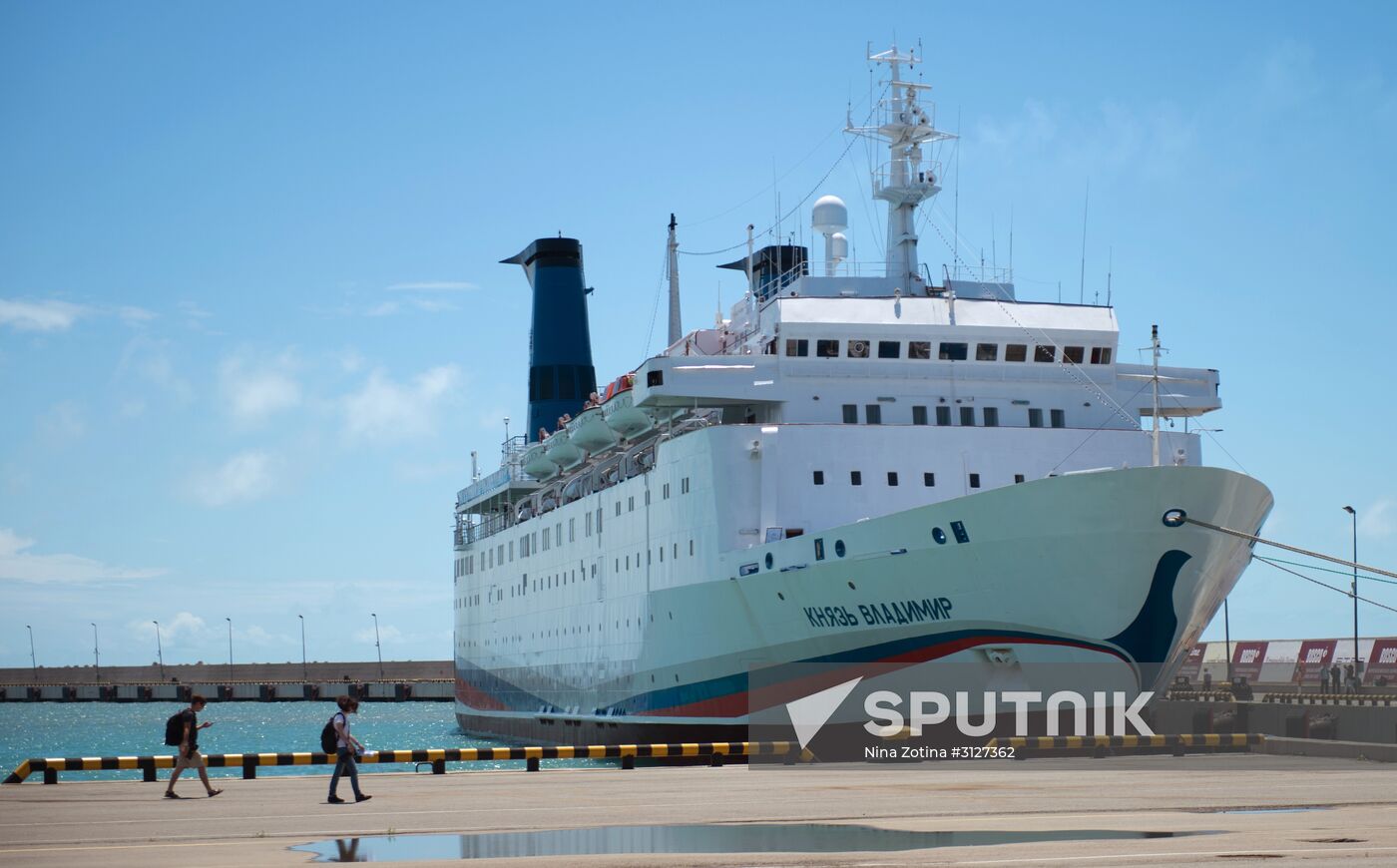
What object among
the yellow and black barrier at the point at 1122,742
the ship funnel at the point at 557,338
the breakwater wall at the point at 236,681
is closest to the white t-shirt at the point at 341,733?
the yellow and black barrier at the point at 1122,742

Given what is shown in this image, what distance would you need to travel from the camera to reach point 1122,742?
81.0 feet

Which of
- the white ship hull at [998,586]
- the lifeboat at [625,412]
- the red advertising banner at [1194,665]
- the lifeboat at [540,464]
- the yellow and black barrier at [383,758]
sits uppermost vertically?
the lifeboat at [625,412]

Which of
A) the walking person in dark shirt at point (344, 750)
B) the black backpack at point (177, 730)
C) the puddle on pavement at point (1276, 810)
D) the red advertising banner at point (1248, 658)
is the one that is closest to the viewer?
the puddle on pavement at point (1276, 810)

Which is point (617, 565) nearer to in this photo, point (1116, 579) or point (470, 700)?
point (1116, 579)

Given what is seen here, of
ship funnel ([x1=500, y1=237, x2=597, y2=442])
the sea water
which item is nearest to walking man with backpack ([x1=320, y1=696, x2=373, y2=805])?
the sea water

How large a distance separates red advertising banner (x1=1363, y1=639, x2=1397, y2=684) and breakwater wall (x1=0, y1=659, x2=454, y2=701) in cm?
8775

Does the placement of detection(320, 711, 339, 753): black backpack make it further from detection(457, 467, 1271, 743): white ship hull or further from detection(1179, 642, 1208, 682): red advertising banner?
detection(1179, 642, 1208, 682): red advertising banner

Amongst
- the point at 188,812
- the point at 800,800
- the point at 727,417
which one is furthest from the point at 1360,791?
the point at 727,417

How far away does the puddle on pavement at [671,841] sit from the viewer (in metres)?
12.8

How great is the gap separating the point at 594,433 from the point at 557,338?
676 inches

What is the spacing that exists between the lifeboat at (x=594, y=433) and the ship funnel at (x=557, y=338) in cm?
1460

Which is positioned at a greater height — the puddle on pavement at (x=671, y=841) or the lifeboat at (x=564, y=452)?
the lifeboat at (x=564, y=452)

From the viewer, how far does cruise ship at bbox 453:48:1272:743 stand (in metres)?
23.9
